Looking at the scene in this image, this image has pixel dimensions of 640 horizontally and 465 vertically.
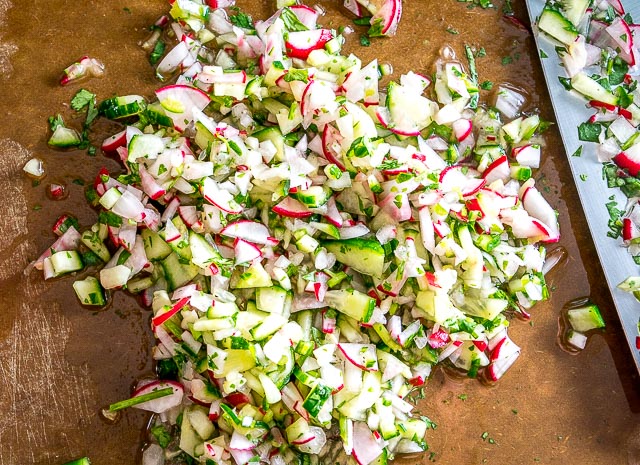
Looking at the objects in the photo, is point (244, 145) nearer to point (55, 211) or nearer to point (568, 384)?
point (55, 211)

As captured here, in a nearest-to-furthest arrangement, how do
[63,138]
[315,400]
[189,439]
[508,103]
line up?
[315,400]
[189,439]
[63,138]
[508,103]

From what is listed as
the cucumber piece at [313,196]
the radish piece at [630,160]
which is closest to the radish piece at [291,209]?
the cucumber piece at [313,196]

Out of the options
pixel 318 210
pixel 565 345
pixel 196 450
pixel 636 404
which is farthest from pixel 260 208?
pixel 636 404

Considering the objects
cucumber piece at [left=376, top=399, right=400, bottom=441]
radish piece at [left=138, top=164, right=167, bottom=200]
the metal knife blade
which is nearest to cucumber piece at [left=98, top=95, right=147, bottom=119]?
radish piece at [left=138, top=164, right=167, bottom=200]

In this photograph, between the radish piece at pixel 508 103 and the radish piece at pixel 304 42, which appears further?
the radish piece at pixel 508 103

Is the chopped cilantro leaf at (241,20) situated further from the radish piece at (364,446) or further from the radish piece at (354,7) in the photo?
the radish piece at (364,446)

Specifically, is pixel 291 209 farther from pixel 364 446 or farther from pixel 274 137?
pixel 364 446

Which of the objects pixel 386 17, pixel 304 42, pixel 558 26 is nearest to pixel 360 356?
pixel 304 42

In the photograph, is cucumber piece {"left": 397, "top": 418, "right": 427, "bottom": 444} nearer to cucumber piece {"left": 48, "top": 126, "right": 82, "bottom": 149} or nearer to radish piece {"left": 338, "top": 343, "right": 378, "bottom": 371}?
radish piece {"left": 338, "top": 343, "right": 378, "bottom": 371}
